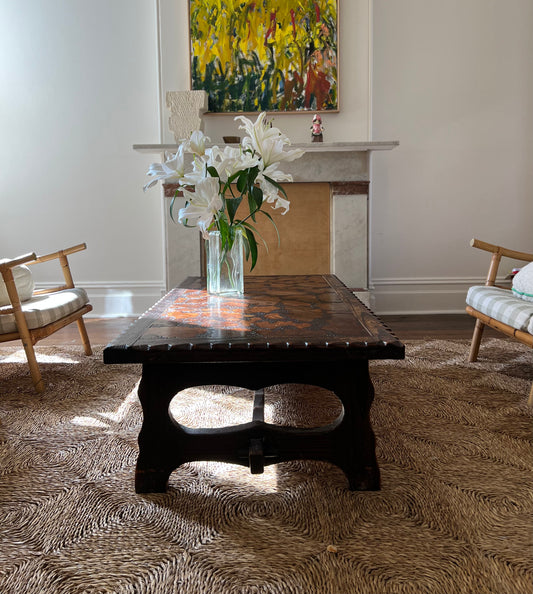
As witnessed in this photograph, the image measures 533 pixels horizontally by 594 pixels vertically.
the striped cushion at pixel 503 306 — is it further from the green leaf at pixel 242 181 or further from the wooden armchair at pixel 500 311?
the green leaf at pixel 242 181

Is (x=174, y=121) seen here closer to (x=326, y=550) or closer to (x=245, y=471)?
(x=245, y=471)

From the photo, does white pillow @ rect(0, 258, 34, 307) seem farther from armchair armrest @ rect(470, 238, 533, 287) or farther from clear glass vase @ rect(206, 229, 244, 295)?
armchair armrest @ rect(470, 238, 533, 287)

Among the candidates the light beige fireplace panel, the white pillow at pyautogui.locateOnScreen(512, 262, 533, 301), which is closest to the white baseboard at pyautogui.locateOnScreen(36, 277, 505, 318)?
the light beige fireplace panel

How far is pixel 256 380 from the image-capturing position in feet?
5.07

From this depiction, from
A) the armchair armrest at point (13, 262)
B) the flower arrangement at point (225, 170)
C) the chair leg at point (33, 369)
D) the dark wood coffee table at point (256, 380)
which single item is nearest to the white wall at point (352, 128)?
the armchair armrest at point (13, 262)

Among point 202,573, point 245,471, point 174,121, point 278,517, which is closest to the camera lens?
point 202,573

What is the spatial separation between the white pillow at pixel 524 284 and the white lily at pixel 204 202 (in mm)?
1596

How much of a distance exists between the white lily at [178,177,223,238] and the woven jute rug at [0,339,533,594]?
0.81m

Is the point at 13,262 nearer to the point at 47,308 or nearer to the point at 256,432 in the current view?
the point at 47,308

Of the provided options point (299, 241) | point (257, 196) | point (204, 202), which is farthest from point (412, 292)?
point (204, 202)

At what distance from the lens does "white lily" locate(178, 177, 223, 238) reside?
194 centimetres

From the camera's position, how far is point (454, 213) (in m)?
4.49

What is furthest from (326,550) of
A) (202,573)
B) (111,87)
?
(111,87)

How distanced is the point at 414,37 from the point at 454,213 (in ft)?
4.81
